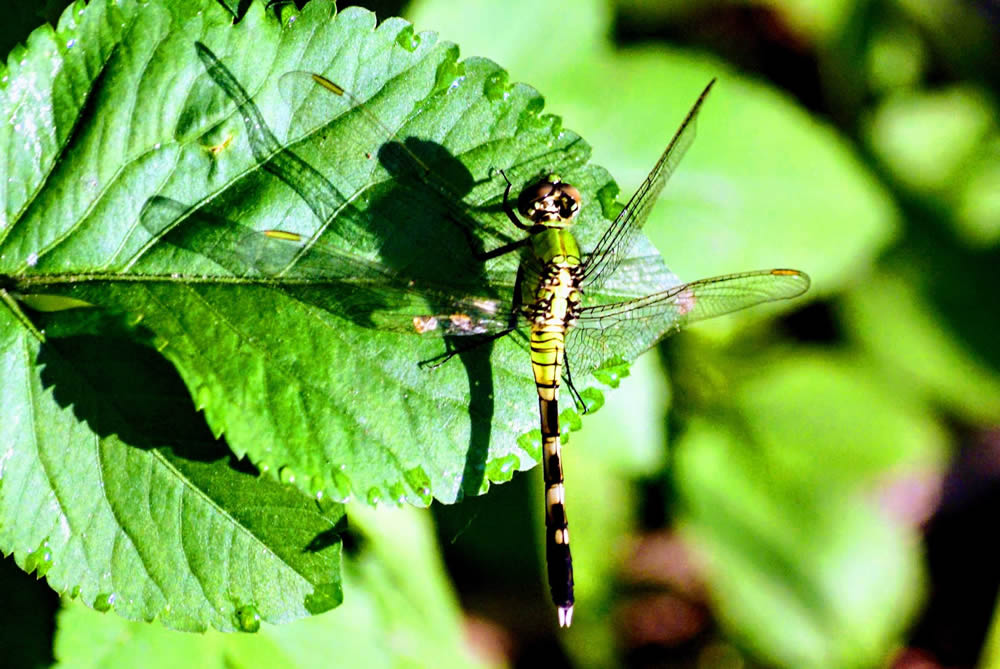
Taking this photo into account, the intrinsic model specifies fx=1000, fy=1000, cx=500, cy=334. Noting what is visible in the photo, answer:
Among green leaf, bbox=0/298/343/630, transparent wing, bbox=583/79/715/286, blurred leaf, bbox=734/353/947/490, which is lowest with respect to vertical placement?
green leaf, bbox=0/298/343/630

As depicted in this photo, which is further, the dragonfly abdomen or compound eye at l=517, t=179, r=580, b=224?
the dragonfly abdomen

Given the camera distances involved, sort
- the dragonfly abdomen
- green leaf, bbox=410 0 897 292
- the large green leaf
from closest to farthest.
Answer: the large green leaf → the dragonfly abdomen → green leaf, bbox=410 0 897 292

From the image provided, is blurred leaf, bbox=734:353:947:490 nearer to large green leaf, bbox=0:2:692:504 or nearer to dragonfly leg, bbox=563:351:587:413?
dragonfly leg, bbox=563:351:587:413

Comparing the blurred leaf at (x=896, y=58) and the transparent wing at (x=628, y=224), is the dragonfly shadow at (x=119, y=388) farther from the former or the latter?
the blurred leaf at (x=896, y=58)

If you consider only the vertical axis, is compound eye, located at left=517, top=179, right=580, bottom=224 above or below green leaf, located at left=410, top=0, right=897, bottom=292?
below

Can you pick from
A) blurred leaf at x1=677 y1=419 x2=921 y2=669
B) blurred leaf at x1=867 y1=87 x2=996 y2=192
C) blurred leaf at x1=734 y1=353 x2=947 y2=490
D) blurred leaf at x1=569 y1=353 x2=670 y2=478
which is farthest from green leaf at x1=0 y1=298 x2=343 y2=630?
blurred leaf at x1=867 y1=87 x2=996 y2=192

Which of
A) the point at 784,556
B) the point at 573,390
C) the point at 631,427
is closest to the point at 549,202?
the point at 573,390

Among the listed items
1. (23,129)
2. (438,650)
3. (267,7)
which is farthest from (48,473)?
(438,650)

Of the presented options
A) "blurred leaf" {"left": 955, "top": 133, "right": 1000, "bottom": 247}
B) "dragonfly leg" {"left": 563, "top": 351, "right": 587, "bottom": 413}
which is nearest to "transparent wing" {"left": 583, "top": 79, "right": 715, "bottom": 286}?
"dragonfly leg" {"left": 563, "top": 351, "right": 587, "bottom": 413}

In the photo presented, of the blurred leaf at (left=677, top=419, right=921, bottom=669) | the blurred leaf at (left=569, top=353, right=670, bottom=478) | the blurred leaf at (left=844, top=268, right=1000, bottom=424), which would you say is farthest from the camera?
the blurred leaf at (left=844, top=268, right=1000, bottom=424)
